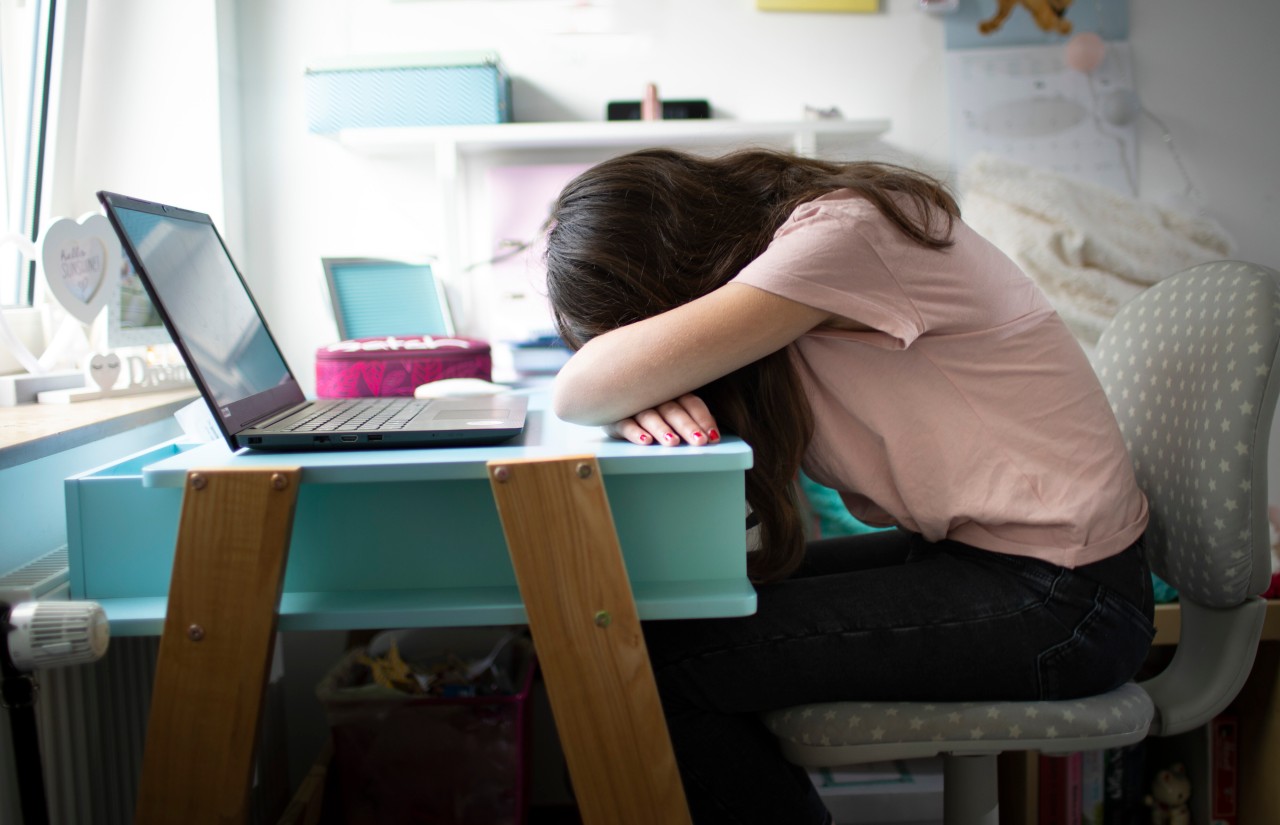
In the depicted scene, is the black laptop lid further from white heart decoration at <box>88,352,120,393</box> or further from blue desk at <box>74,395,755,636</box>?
white heart decoration at <box>88,352,120,393</box>

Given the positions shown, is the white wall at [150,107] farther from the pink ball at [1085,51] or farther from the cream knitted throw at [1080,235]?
the pink ball at [1085,51]

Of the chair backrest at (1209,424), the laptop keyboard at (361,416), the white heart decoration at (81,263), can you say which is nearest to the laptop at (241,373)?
the laptop keyboard at (361,416)

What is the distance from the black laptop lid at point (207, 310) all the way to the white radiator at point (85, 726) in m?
0.22

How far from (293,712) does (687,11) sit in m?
1.43

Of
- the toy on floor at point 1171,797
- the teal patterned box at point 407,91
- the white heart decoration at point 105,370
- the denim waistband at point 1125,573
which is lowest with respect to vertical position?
the toy on floor at point 1171,797

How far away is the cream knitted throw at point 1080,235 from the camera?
177 centimetres

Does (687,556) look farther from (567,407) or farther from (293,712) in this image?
(293,712)

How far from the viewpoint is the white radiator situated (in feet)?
2.88

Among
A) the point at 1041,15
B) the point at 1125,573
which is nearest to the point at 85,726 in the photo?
the point at 1125,573

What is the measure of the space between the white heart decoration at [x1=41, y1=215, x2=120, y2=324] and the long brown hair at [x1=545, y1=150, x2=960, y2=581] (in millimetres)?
727

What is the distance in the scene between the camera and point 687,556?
825 mm

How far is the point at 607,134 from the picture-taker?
1.77m

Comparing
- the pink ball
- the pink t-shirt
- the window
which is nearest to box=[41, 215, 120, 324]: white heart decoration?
the window

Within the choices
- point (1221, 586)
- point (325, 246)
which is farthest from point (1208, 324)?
point (325, 246)
